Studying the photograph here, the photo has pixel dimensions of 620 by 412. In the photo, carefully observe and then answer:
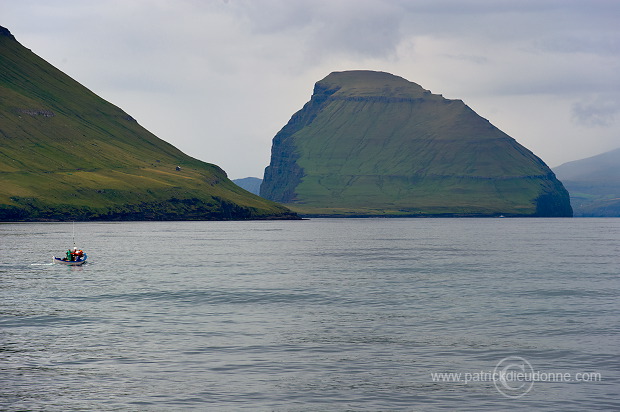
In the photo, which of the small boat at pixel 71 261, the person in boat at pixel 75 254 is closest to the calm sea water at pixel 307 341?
the small boat at pixel 71 261

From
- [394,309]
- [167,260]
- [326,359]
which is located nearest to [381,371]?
[326,359]

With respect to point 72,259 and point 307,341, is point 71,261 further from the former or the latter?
point 307,341

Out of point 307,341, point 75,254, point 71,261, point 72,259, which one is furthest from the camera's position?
point 75,254

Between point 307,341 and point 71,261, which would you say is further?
point 71,261

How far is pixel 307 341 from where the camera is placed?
46500mm

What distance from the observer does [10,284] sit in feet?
270

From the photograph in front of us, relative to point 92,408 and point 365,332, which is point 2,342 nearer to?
point 92,408

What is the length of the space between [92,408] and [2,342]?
18.1 metres

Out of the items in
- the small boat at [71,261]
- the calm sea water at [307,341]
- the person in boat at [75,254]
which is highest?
the person in boat at [75,254]

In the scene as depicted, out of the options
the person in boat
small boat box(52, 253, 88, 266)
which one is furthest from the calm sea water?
the person in boat

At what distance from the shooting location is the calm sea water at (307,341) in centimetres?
3300

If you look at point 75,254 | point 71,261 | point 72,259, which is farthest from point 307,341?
point 75,254

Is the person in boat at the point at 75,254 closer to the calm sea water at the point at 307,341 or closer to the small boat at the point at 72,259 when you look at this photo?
the small boat at the point at 72,259

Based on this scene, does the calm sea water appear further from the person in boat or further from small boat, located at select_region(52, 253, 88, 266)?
the person in boat
